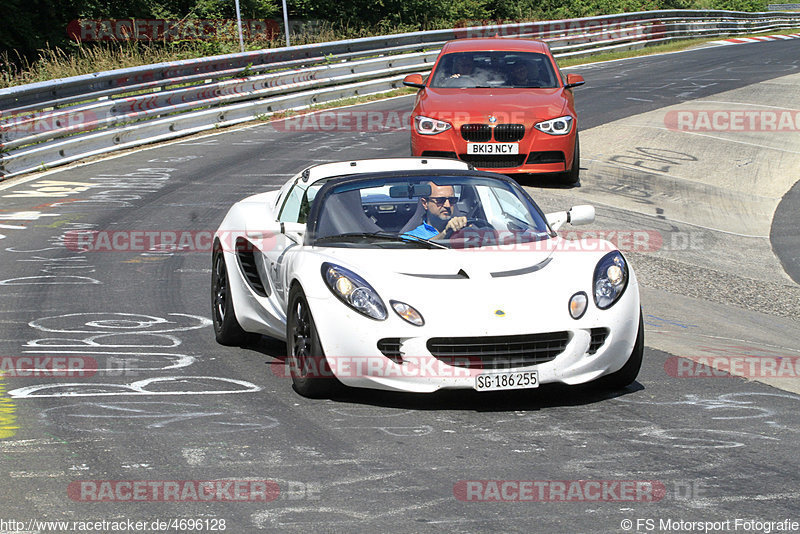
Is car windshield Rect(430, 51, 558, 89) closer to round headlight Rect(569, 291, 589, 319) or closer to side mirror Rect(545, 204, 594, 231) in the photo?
side mirror Rect(545, 204, 594, 231)

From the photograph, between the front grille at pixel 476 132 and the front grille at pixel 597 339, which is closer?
the front grille at pixel 597 339

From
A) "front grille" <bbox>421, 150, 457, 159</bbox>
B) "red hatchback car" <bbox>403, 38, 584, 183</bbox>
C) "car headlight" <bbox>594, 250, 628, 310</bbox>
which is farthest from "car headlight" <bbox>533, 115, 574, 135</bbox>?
→ "car headlight" <bbox>594, 250, 628, 310</bbox>

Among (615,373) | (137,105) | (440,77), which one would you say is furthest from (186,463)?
(137,105)

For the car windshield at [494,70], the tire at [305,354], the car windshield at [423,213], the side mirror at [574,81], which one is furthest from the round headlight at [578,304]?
the car windshield at [494,70]

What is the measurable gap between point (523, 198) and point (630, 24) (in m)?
33.1

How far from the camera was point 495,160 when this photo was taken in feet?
46.3

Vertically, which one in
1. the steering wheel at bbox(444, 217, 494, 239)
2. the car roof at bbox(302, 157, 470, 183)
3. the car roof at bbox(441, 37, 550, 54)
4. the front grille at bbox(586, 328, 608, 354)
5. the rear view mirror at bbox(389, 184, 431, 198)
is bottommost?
the front grille at bbox(586, 328, 608, 354)

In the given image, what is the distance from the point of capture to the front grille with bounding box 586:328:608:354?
6234 millimetres

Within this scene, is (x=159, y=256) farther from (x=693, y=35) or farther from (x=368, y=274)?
(x=693, y=35)

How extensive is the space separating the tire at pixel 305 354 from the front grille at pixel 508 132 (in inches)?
302

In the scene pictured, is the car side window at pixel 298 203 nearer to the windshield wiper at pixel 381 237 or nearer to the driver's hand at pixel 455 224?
the windshield wiper at pixel 381 237

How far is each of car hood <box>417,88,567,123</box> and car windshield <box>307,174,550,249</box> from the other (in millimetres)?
6493

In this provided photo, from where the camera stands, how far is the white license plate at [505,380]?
19.7ft

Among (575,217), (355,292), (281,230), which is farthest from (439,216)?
(355,292)
